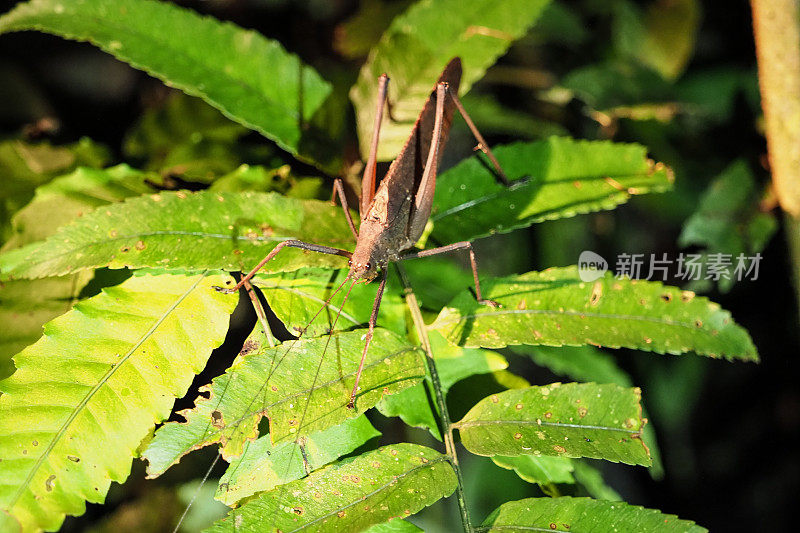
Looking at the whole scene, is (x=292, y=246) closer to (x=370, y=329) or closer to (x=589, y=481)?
(x=370, y=329)

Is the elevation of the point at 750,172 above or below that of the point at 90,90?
below

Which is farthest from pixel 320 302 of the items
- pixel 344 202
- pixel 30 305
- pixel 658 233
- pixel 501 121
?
pixel 658 233

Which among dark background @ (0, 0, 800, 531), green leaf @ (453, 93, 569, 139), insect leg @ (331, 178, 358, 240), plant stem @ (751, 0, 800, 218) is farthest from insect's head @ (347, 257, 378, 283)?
plant stem @ (751, 0, 800, 218)

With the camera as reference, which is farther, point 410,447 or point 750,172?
point 750,172

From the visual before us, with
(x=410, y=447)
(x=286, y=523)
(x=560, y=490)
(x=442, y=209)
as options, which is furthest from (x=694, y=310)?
(x=286, y=523)

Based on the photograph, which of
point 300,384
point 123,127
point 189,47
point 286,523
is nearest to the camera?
point 286,523

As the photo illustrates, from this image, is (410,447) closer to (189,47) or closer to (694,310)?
(694,310)

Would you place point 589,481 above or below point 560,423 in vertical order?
below

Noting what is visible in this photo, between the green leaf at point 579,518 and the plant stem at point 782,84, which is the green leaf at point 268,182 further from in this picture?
the plant stem at point 782,84
